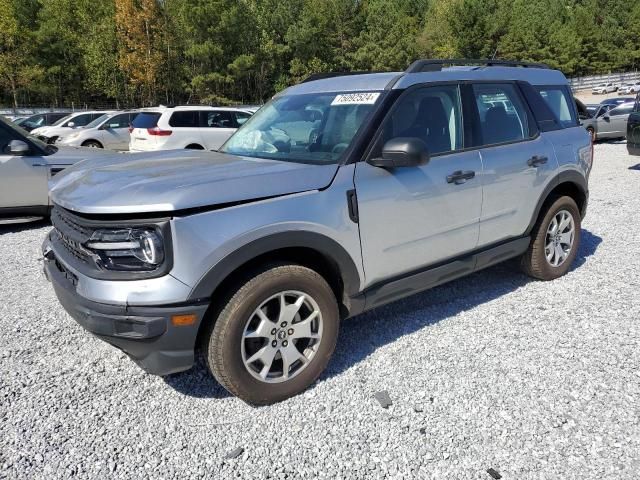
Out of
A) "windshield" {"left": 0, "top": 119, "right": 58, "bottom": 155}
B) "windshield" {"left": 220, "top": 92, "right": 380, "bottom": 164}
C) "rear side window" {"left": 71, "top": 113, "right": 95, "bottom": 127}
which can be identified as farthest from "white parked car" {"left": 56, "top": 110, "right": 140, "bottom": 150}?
"windshield" {"left": 220, "top": 92, "right": 380, "bottom": 164}

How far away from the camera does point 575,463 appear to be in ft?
7.74

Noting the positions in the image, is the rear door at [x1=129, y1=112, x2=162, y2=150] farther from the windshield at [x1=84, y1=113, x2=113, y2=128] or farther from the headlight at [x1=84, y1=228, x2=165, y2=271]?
the headlight at [x1=84, y1=228, x2=165, y2=271]

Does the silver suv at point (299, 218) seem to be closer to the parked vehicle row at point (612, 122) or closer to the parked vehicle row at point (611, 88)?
the parked vehicle row at point (612, 122)

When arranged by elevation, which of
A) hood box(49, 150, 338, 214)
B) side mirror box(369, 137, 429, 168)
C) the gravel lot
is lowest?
the gravel lot

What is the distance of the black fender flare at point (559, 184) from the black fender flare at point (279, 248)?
2.02 meters

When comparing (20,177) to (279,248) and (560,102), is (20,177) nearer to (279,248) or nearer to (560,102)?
(279,248)

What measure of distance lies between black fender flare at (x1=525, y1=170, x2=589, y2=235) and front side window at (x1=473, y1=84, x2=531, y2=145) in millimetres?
489

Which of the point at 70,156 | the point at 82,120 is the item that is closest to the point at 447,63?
the point at 70,156

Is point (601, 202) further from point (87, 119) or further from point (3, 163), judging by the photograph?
point (87, 119)

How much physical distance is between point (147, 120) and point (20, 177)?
21.7ft

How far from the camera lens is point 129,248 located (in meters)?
2.43

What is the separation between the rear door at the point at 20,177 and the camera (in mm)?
6566

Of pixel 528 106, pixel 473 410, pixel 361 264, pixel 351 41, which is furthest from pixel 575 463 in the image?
pixel 351 41

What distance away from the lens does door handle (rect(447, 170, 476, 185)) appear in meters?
3.43
